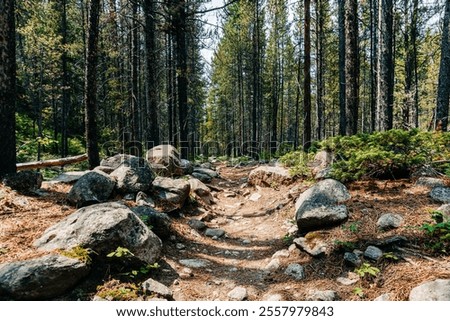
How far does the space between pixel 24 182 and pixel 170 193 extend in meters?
3.17

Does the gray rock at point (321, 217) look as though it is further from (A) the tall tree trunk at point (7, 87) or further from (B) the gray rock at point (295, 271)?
(A) the tall tree trunk at point (7, 87)

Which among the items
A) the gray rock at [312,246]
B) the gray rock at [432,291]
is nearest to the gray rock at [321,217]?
the gray rock at [312,246]

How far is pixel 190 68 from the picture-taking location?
61.7 ft

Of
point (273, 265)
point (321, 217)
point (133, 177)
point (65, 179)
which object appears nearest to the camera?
point (273, 265)

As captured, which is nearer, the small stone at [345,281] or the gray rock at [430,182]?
the small stone at [345,281]

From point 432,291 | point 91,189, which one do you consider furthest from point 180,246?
point 432,291

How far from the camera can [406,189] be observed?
5484 millimetres

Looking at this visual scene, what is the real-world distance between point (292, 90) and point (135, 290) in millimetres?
42031

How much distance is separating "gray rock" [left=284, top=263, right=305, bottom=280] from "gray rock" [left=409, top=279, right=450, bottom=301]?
54.7 inches

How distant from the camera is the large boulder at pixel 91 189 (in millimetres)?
5793

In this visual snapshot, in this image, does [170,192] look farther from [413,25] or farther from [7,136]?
[413,25]

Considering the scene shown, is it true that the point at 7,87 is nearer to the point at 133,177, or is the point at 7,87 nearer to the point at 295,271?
the point at 133,177

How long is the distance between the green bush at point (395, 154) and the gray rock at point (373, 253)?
7.15ft

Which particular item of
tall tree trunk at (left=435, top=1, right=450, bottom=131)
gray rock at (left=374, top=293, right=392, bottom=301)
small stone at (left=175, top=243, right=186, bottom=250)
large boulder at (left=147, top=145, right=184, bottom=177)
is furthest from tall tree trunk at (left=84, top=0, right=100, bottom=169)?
tall tree trunk at (left=435, top=1, right=450, bottom=131)
